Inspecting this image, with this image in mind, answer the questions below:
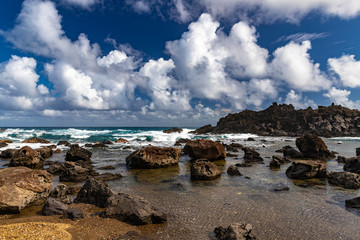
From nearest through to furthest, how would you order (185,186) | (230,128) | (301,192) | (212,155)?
1. (301,192)
2. (185,186)
3. (212,155)
4. (230,128)

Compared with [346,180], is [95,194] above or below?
below

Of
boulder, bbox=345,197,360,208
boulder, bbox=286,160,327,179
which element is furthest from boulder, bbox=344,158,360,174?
boulder, bbox=345,197,360,208

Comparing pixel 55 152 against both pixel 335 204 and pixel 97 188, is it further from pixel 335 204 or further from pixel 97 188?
pixel 335 204

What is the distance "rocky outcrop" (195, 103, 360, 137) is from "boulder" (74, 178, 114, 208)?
266ft

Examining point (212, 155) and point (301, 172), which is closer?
point (301, 172)

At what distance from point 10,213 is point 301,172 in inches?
640

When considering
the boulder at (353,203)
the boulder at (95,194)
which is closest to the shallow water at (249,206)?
the boulder at (353,203)

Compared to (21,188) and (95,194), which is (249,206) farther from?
(21,188)

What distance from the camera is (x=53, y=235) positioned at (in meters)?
6.03

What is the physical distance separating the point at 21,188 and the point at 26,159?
1147 centimetres

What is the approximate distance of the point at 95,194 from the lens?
9.23 metres

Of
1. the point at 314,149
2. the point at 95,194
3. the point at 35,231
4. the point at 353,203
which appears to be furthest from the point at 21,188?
the point at 314,149

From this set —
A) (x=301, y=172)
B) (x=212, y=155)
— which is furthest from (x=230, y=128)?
(x=301, y=172)

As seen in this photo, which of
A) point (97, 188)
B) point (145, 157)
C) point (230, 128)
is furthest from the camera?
point (230, 128)
